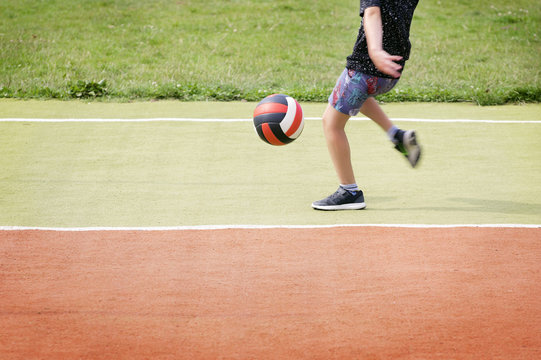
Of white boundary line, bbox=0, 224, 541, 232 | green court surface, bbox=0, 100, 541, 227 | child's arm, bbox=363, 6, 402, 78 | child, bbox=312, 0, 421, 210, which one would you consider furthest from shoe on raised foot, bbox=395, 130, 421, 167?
child's arm, bbox=363, 6, 402, 78

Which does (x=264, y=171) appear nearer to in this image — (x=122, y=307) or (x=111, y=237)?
(x=111, y=237)

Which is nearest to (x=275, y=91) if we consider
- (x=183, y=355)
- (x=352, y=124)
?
(x=352, y=124)

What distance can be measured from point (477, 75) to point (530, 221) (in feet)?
24.7

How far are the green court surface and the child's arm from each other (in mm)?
1342

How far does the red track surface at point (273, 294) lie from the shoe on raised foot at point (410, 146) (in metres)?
1.01

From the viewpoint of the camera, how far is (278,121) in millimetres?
6934

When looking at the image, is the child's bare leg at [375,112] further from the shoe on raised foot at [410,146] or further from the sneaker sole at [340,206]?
the sneaker sole at [340,206]

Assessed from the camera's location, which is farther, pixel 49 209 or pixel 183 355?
pixel 49 209

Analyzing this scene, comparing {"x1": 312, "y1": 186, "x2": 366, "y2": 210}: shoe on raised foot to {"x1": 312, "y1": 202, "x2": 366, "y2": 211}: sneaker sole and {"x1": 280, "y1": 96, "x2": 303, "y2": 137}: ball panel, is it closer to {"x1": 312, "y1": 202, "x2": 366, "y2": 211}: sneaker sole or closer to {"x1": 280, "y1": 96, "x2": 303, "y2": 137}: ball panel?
{"x1": 312, "y1": 202, "x2": 366, "y2": 211}: sneaker sole

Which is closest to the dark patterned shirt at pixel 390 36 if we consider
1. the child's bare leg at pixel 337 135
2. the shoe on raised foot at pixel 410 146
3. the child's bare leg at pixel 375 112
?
the child's bare leg at pixel 337 135

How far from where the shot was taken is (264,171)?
7855mm

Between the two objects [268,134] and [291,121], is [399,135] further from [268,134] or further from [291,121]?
[268,134]

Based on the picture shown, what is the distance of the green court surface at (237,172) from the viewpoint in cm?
657

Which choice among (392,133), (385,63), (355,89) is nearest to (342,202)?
(392,133)
